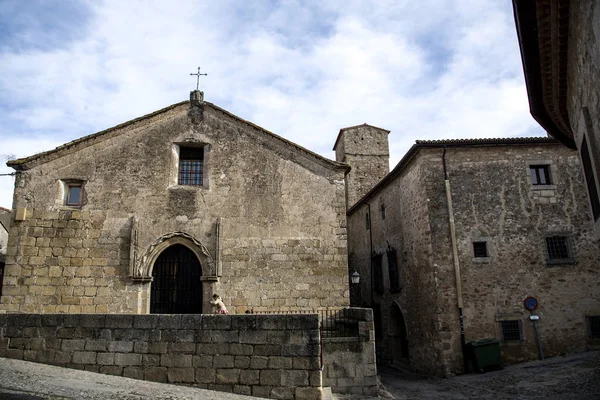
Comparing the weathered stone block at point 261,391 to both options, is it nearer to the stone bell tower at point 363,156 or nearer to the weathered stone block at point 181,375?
the weathered stone block at point 181,375

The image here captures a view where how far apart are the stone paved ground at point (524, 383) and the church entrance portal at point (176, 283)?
6576 mm

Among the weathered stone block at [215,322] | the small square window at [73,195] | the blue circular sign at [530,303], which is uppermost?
the small square window at [73,195]

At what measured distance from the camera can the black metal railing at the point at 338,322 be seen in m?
11.2

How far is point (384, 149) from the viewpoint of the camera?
Result: 106 ft

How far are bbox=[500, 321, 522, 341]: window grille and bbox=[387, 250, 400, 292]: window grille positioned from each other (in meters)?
4.66

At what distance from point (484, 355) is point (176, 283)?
10.1 m

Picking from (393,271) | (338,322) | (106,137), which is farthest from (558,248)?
(106,137)

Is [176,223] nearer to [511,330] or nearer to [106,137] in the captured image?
[106,137]

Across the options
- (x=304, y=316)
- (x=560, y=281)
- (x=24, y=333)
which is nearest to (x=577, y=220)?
(x=560, y=281)

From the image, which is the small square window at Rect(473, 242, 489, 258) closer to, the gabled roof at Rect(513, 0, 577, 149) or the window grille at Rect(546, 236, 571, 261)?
the window grille at Rect(546, 236, 571, 261)

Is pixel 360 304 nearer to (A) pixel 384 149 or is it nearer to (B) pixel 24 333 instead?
(A) pixel 384 149

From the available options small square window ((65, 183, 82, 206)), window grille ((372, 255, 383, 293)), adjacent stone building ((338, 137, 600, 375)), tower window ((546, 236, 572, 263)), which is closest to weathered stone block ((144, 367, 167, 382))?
small square window ((65, 183, 82, 206))

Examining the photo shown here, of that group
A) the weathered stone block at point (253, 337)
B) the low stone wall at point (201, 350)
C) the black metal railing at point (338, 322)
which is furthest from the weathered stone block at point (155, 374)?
the black metal railing at point (338, 322)

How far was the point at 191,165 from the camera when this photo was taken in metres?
14.4
